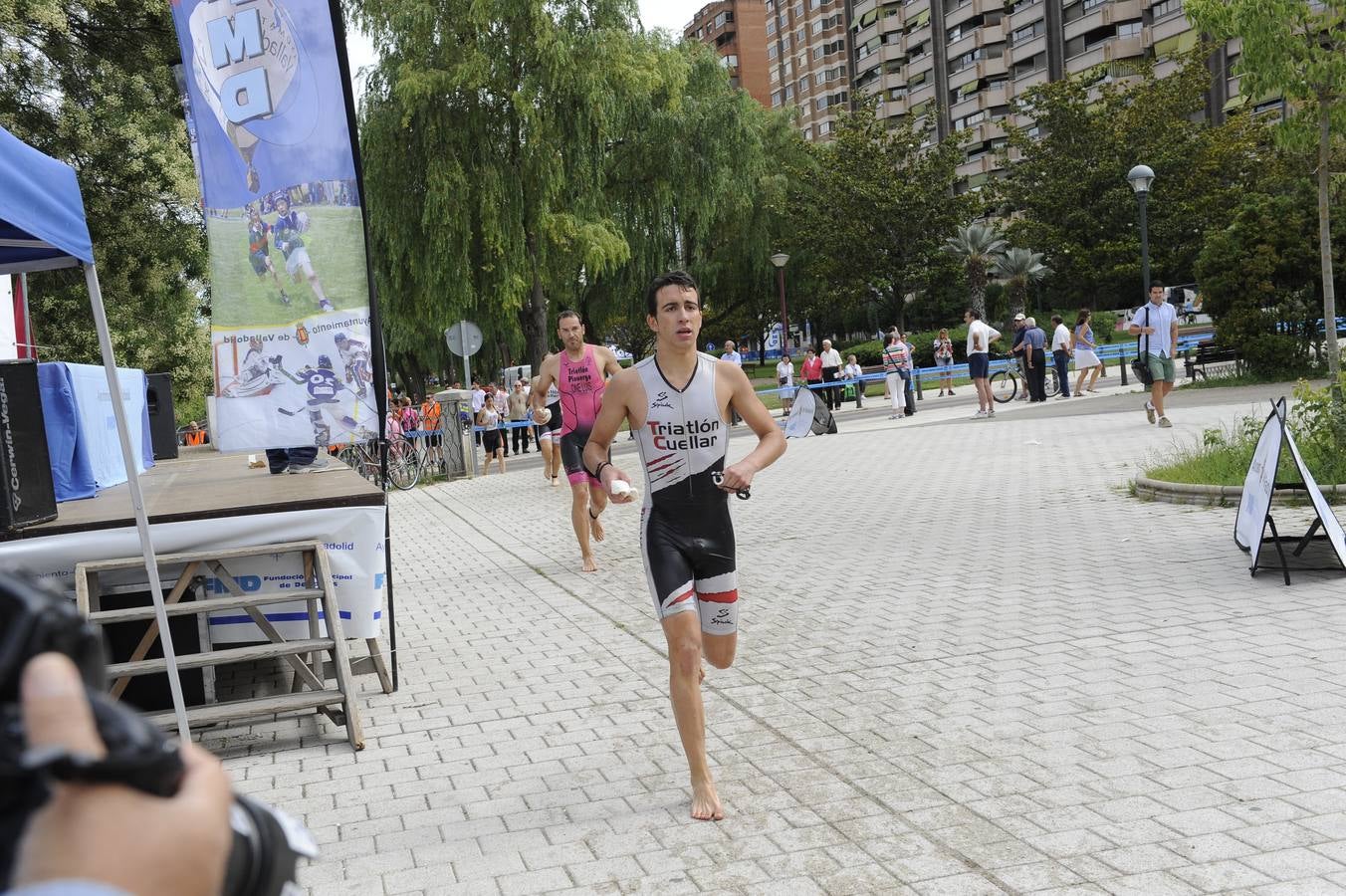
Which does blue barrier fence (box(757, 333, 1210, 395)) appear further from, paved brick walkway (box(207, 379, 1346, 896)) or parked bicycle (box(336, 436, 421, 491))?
paved brick walkway (box(207, 379, 1346, 896))

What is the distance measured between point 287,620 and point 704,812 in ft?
10.1

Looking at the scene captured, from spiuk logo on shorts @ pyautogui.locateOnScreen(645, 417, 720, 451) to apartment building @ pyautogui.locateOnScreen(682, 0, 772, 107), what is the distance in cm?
12231

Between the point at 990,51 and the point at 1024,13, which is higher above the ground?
the point at 1024,13

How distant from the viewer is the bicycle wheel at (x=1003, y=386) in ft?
93.8

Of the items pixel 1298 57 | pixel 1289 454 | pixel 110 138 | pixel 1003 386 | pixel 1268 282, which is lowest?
pixel 1003 386

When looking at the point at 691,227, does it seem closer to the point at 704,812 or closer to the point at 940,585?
the point at 940,585

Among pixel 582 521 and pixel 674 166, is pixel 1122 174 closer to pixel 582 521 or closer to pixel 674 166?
pixel 674 166

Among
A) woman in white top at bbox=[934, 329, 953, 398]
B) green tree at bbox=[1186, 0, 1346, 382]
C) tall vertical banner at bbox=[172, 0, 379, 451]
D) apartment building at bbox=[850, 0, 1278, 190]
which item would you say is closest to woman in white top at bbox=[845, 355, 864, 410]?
woman in white top at bbox=[934, 329, 953, 398]

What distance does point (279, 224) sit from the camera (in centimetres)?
654

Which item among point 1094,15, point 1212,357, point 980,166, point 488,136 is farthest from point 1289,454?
point 980,166

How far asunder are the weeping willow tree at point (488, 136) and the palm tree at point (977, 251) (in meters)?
27.6

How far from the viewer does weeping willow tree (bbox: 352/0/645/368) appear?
88.1 ft

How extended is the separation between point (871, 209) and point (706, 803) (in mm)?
53575

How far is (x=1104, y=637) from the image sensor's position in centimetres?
673
